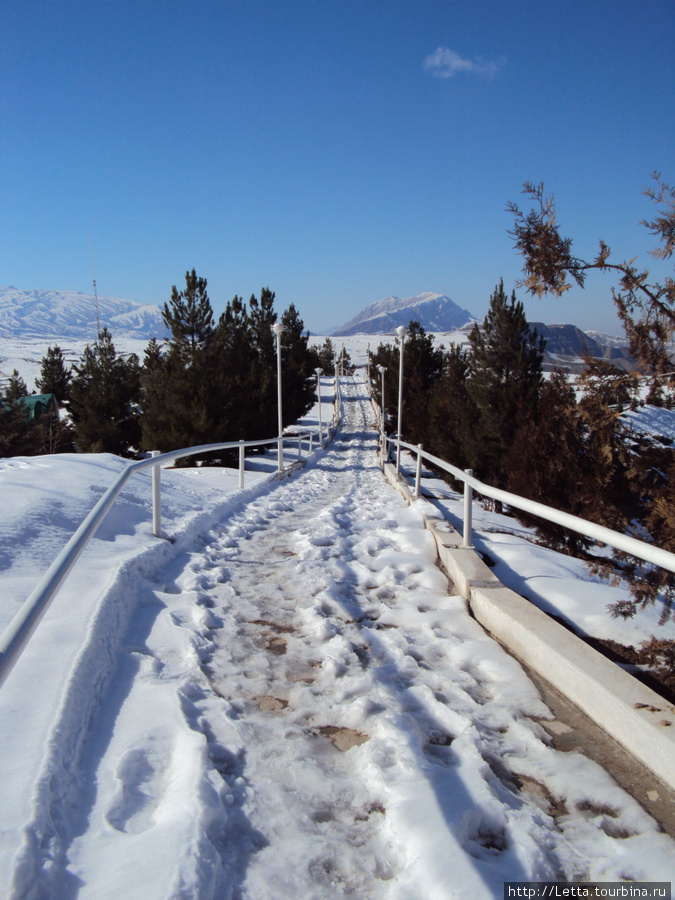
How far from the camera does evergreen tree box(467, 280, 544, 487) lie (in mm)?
18703

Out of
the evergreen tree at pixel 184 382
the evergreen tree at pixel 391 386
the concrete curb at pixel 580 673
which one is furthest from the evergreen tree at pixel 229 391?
the concrete curb at pixel 580 673

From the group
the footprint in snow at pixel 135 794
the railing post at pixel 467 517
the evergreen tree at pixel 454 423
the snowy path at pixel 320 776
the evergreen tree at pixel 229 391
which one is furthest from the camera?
the evergreen tree at pixel 229 391

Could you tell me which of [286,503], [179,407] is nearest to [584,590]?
[286,503]

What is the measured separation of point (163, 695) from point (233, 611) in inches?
43.9

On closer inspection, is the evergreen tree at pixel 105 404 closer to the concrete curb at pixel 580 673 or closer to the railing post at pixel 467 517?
the railing post at pixel 467 517

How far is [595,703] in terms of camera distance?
2.48m

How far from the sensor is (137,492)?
673 cm

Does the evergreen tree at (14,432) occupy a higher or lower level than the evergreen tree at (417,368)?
lower

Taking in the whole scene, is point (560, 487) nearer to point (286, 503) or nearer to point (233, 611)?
point (286, 503)

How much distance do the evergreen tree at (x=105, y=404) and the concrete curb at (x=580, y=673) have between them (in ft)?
85.4

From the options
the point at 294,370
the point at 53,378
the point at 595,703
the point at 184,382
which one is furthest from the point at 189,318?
the point at 53,378

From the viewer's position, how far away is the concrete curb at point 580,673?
2.15 metres

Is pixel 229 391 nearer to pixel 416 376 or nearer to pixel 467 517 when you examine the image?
pixel 416 376

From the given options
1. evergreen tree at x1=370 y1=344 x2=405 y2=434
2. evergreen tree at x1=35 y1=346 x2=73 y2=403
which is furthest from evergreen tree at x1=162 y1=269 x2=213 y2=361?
evergreen tree at x1=35 y1=346 x2=73 y2=403
